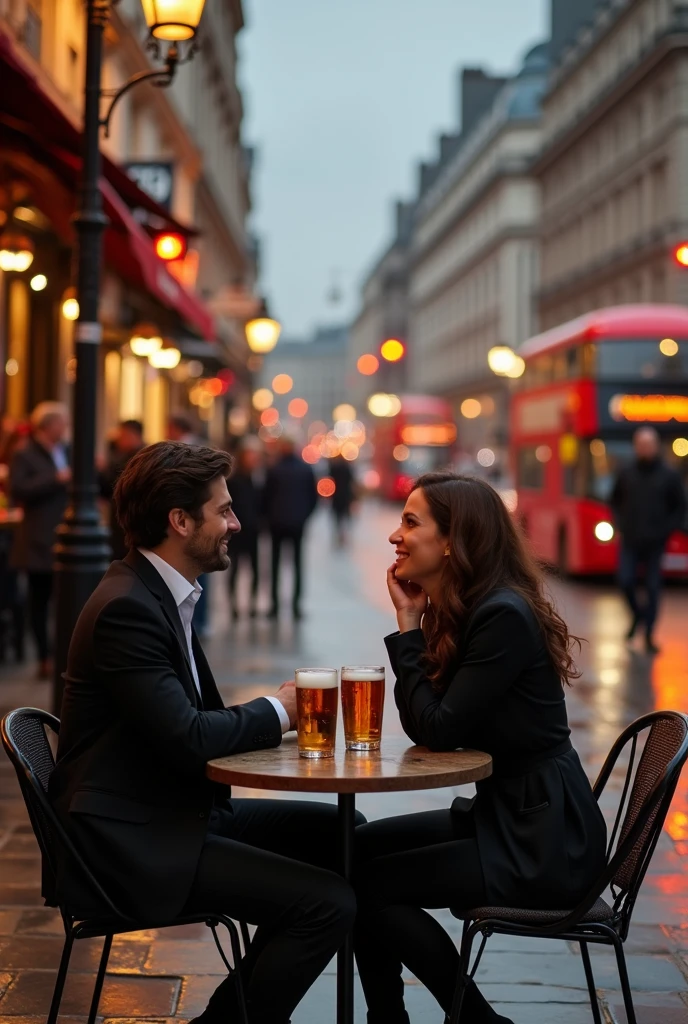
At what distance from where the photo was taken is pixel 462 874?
3432 mm

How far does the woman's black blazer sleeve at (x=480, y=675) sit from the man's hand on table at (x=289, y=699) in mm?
288

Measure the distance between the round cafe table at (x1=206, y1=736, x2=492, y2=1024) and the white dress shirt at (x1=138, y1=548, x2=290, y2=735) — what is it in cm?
9

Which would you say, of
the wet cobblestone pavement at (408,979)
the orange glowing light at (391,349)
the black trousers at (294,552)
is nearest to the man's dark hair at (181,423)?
the wet cobblestone pavement at (408,979)

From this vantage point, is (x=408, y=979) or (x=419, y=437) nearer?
(x=408, y=979)

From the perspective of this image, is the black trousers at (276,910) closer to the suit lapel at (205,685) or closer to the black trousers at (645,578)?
the suit lapel at (205,685)

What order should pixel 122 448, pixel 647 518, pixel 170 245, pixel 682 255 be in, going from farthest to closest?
pixel 170 245, pixel 682 255, pixel 647 518, pixel 122 448

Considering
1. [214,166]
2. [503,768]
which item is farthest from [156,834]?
[214,166]

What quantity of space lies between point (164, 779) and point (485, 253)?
8315cm

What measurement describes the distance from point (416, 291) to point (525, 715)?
117393mm

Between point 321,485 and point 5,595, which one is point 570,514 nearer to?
point 5,595

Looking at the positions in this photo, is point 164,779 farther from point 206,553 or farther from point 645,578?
point 645,578

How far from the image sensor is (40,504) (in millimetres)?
10602

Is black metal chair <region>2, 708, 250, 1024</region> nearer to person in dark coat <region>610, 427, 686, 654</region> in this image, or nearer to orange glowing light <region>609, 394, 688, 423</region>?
person in dark coat <region>610, 427, 686, 654</region>

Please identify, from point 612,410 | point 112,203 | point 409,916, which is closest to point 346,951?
point 409,916
